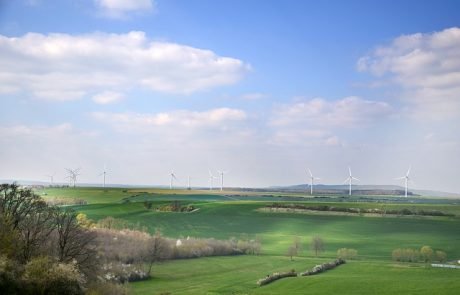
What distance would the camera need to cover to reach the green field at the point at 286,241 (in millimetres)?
Result: 41312

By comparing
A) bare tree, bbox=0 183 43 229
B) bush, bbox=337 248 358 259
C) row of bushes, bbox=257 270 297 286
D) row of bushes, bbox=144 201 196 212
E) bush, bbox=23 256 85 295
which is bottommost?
row of bushes, bbox=257 270 297 286

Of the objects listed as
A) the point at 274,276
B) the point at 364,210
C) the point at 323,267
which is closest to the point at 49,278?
the point at 274,276

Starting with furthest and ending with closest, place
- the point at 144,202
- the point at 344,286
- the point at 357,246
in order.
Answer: the point at 144,202
the point at 357,246
the point at 344,286

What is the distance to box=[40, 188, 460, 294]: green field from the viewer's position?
41312 millimetres

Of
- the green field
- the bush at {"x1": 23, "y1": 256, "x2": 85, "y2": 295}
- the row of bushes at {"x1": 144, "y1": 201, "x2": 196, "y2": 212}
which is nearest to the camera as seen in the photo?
the bush at {"x1": 23, "y1": 256, "x2": 85, "y2": 295}

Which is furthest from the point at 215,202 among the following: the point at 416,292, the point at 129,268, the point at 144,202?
the point at 416,292

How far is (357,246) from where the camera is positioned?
64.8 m

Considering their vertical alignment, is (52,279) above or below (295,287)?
above

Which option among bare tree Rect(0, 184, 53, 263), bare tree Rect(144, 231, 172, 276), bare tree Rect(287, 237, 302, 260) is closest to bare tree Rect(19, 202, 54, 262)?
bare tree Rect(0, 184, 53, 263)

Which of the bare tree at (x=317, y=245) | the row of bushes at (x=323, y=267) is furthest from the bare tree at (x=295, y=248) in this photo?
the row of bushes at (x=323, y=267)

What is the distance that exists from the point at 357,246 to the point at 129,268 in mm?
29369

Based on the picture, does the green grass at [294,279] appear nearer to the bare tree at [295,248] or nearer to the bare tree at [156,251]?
the bare tree at [156,251]

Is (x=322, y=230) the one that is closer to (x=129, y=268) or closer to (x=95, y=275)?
(x=129, y=268)

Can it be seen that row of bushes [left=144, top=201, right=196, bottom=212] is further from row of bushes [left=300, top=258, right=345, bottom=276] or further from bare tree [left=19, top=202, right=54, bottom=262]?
bare tree [left=19, top=202, right=54, bottom=262]
